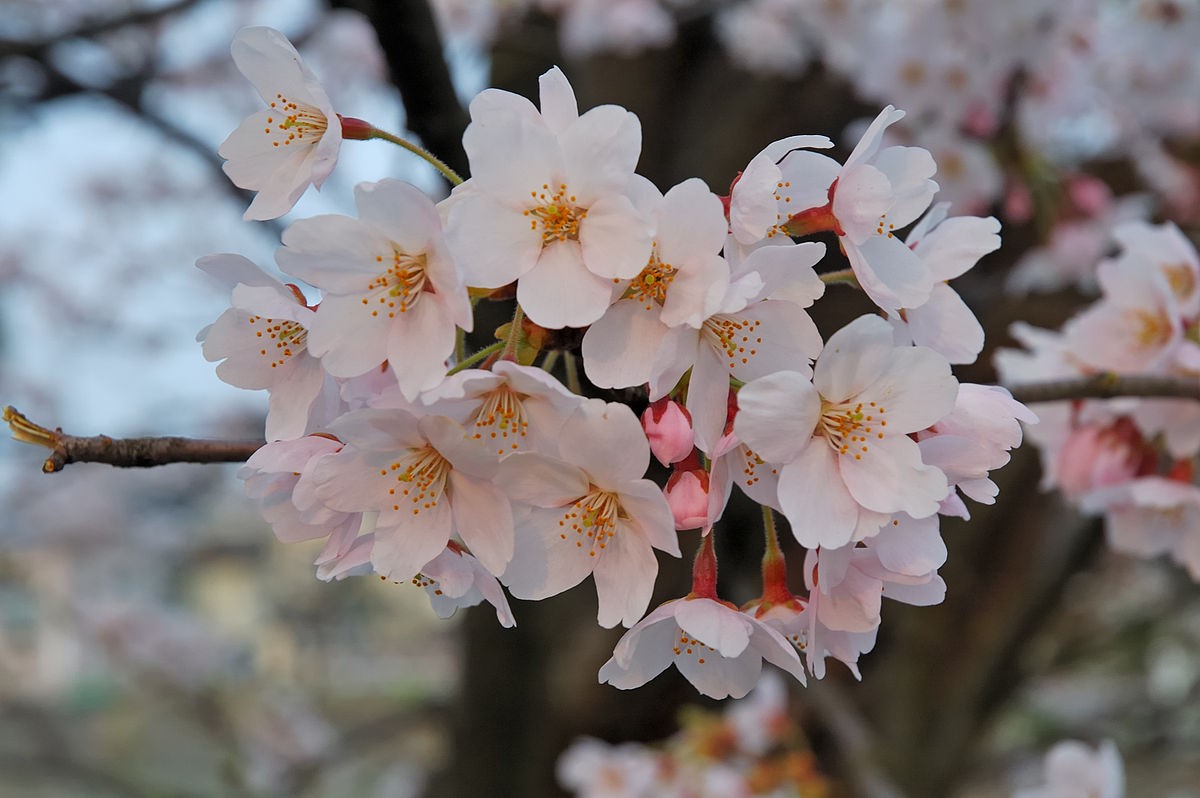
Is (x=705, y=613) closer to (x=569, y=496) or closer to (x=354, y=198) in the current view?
(x=569, y=496)

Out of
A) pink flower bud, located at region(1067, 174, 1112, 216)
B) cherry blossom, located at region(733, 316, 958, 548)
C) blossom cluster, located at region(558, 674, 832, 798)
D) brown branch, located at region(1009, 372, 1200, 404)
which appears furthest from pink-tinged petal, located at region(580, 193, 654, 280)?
pink flower bud, located at region(1067, 174, 1112, 216)

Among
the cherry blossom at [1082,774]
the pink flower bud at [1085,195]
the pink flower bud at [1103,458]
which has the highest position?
the pink flower bud at [1103,458]

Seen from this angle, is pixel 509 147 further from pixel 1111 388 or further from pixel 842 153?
pixel 842 153

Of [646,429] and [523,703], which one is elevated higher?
[646,429]

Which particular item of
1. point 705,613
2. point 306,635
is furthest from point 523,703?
point 306,635

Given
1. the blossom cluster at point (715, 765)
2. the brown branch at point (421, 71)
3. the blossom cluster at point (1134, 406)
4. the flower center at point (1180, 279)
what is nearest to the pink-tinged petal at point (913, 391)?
the blossom cluster at point (1134, 406)

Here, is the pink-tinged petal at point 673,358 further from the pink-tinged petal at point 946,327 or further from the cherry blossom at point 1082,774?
the cherry blossom at point 1082,774

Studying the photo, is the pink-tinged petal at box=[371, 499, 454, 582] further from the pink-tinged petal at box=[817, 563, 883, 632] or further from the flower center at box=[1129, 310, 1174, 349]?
the flower center at box=[1129, 310, 1174, 349]
